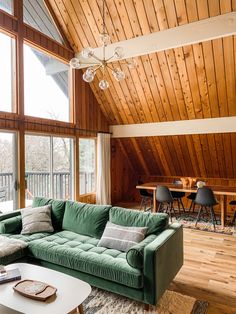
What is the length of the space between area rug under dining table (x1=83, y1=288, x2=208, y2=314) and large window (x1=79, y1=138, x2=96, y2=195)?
3690mm

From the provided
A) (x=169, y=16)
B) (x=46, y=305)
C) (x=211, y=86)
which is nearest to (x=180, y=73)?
(x=211, y=86)

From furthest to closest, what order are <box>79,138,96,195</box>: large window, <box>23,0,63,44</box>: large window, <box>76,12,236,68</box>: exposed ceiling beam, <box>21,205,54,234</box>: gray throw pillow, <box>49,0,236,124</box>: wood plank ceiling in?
<box>79,138,96,195</box>: large window → <box>23,0,63,44</box>: large window → <box>49,0,236,124</box>: wood plank ceiling → <box>76,12,236,68</box>: exposed ceiling beam → <box>21,205,54,234</box>: gray throw pillow

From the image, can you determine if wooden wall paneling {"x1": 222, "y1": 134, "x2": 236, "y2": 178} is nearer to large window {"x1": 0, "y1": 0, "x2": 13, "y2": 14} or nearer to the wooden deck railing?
the wooden deck railing

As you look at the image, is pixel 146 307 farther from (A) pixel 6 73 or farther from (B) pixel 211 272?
(A) pixel 6 73

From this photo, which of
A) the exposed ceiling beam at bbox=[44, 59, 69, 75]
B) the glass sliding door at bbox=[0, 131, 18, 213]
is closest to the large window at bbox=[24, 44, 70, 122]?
the exposed ceiling beam at bbox=[44, 59, 69, 75]

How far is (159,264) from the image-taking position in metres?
2.34

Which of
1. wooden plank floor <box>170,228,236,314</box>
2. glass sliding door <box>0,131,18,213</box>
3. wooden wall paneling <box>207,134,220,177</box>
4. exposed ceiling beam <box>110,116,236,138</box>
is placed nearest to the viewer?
wooden plank floor <box>170,228,236,314</box>

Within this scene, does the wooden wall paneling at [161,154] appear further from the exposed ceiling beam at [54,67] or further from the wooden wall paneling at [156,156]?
the exposed ceiling beam at [54,67]

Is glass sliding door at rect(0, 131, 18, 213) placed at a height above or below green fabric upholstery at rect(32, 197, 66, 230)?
above

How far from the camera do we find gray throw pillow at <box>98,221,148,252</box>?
2.78 m

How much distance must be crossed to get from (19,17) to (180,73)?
10.4ft

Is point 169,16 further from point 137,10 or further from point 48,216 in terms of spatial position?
point 48,216

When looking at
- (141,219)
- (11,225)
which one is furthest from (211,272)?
(11,225)

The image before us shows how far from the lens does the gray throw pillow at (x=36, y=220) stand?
340 cm
